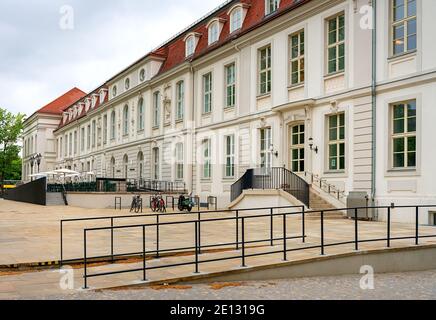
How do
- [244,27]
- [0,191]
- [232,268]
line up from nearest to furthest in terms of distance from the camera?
[232,268] → [244,27] → [0,191]

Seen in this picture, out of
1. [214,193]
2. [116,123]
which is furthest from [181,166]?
[116,123]

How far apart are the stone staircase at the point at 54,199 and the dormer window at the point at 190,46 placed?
1280 cm

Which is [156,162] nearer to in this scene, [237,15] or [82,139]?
[237,15]

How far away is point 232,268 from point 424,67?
37.2 feet

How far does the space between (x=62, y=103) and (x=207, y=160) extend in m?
50.7

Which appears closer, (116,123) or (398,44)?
(398,44)

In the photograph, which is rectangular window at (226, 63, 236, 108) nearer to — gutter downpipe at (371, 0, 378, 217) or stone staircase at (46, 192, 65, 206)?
gutter downpipe at (371, 0, 378, 217)

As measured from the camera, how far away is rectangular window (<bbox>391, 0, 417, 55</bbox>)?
56.4 ft

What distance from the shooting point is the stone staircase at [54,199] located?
3484 centimetres

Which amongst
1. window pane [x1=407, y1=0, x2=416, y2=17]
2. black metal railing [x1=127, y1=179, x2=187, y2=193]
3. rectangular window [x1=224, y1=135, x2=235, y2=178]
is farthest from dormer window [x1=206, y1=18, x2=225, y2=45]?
window pane [x1=407, y1=0, x2=416, y2=17]

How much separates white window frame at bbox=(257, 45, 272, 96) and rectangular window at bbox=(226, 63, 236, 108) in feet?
8.13

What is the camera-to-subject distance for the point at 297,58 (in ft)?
73.8
